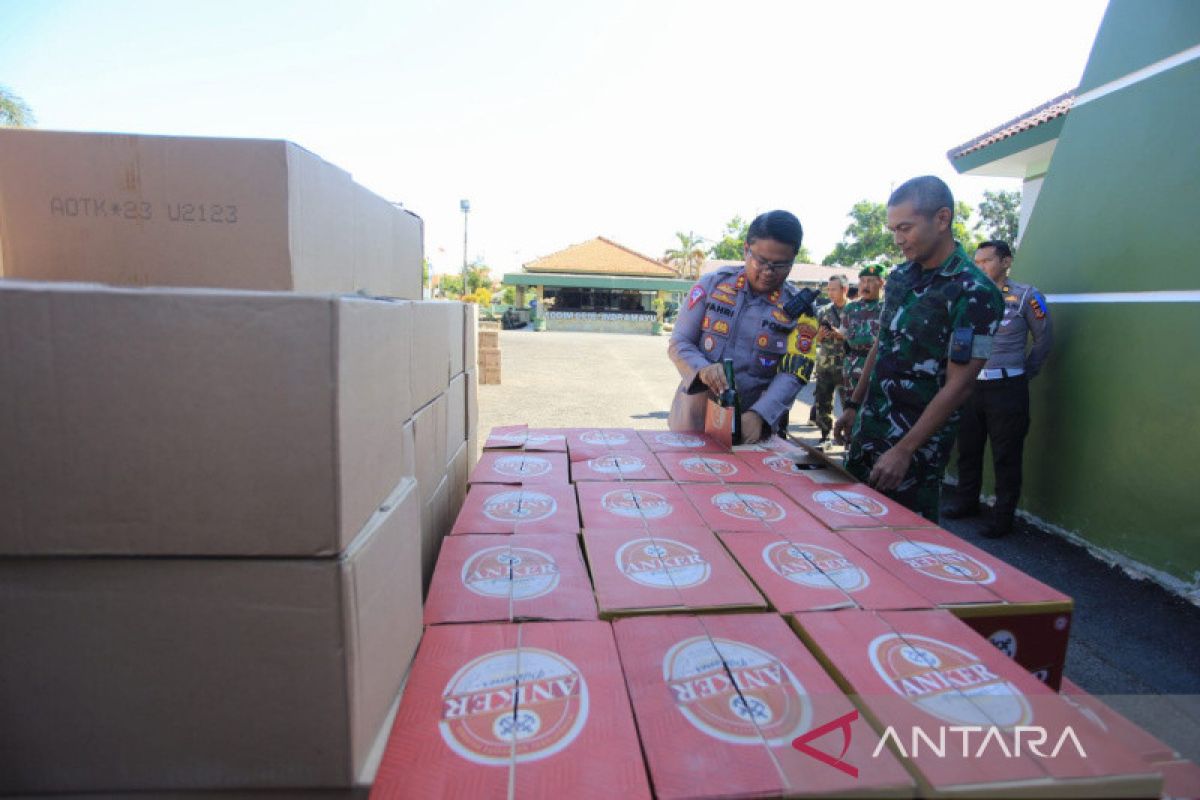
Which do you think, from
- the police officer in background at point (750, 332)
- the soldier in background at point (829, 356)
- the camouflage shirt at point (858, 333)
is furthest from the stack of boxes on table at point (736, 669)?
the soldier in background at point (829, 356)

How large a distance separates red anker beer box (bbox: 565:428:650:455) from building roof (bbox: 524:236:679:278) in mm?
32265

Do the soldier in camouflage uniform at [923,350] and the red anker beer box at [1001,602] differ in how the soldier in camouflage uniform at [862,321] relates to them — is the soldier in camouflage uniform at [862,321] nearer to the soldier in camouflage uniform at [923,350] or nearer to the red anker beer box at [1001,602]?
the soldier in camouflage uniform at [923,350]

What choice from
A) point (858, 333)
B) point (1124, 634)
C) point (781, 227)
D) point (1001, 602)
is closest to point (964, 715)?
point (1001, 602)

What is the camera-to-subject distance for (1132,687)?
7.86 feet

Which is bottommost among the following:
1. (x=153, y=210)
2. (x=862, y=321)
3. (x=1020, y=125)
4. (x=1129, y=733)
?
(x=1129, y=733)

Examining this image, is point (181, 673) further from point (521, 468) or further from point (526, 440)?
point (526, 440)

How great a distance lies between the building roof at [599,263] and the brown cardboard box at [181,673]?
33.9 metres

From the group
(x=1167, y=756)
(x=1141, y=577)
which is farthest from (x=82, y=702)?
(x=1141, y=577)

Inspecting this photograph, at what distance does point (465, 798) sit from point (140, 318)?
0.62 m

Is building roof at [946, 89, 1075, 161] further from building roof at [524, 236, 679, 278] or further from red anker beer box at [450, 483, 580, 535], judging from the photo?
building roof at [524, 236, 679, 278]

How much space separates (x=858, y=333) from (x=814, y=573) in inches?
188

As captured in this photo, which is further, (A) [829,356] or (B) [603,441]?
(A) [829,356]

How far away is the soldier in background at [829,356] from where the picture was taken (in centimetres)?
666

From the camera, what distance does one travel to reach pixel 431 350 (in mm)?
1355
